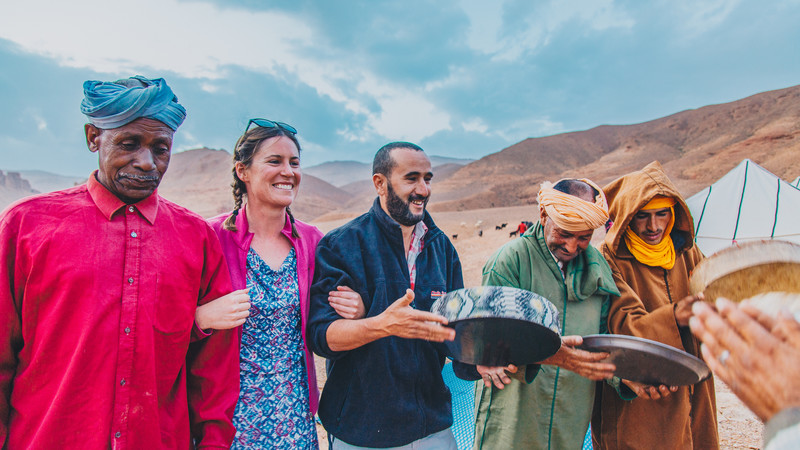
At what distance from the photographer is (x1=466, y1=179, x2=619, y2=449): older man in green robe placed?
7.95 feet

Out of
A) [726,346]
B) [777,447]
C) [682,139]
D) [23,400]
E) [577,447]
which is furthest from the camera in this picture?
[682,139]

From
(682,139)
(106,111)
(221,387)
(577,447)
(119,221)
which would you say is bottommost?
(577,447)

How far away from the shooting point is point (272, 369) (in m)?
2.11

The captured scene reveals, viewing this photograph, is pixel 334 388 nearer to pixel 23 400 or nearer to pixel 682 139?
pixel 23 400

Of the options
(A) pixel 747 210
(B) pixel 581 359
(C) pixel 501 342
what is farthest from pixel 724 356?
(A) pixel 747 210

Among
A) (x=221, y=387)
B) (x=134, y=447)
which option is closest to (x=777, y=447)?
(x=221, y=387)

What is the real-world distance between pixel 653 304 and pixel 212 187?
81024 millimetres

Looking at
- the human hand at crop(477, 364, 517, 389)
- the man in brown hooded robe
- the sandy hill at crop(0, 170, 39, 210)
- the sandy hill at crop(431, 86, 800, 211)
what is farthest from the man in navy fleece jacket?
the sandy hill at crop(0, 170, 39, 210)

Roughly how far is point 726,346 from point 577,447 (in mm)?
1569

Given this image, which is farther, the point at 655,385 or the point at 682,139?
the point at 682,139

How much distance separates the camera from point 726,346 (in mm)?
1248

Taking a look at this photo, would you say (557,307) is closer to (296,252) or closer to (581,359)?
(581,359)

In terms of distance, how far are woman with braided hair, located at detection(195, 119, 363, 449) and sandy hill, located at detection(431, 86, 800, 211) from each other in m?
35.8

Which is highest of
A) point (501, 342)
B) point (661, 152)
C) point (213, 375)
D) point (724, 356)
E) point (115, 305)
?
point (661, 152)
